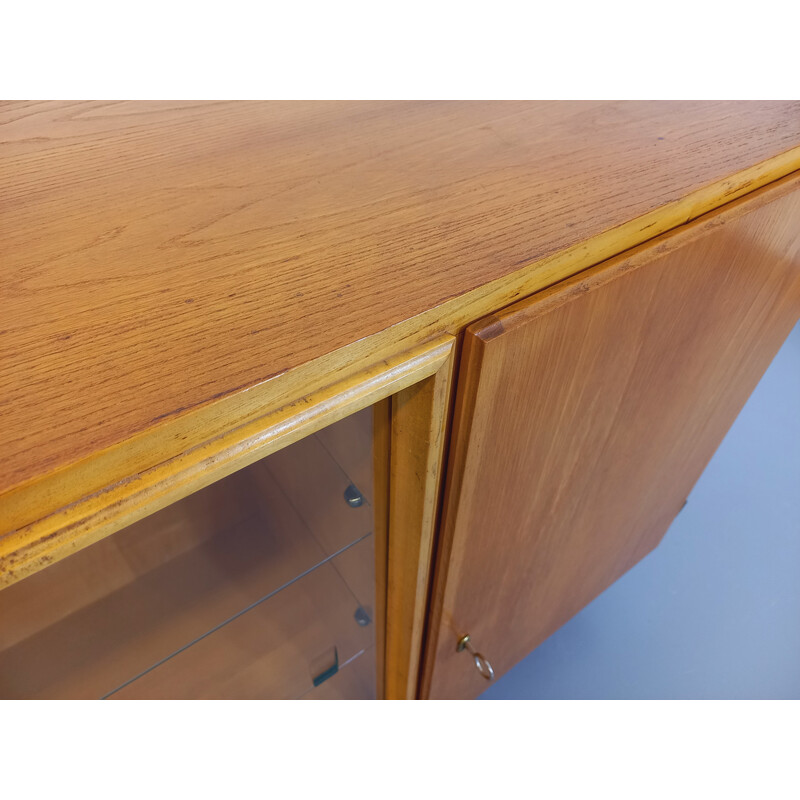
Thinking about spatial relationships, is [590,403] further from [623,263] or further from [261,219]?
[261,219]

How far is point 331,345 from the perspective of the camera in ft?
0.90

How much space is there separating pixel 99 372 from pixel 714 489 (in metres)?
1.12

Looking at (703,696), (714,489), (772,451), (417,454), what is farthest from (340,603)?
(772,451)

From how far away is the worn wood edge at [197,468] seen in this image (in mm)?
235

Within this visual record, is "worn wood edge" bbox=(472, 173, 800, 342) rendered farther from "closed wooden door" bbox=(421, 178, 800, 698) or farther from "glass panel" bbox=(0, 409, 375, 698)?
"glass panel" bbox=(0, 409, 375, 698)

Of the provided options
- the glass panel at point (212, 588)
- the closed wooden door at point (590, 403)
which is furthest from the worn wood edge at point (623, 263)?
the glass panel at point (212, 588)

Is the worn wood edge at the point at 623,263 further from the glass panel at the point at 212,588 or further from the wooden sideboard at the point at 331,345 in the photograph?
the glass panel at the point at 212,588

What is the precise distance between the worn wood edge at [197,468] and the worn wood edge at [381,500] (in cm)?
6

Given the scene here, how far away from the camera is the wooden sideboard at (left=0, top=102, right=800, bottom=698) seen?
261mm

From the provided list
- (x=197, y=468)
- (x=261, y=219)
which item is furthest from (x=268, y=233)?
(x=197, y=468)

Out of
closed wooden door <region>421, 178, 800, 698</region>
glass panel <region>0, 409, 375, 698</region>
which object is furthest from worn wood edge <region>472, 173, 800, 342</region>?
glass panel <region>0, 409, 375, 698</region>

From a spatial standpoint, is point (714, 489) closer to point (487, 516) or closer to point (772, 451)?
point (772, 451)

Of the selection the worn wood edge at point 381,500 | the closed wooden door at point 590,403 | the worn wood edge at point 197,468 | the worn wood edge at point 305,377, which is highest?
the worn wood edge at point 381,500

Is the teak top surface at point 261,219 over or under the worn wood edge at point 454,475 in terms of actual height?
over
